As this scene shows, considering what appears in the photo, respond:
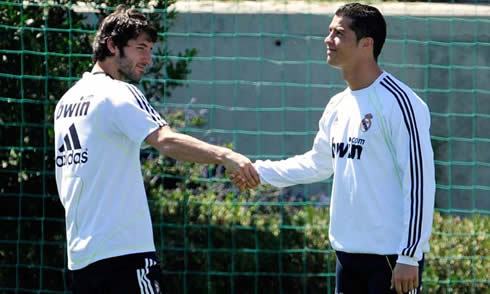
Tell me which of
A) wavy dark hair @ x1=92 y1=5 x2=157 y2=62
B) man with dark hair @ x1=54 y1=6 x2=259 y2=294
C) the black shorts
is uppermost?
wavy dark hair @ x1=92 y1=5 x2=157 y2=62

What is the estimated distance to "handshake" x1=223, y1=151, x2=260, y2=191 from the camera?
16.2 ft

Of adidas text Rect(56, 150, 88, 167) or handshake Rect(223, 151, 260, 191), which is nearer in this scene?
adidas text Rect(56, 150, 88, 167)

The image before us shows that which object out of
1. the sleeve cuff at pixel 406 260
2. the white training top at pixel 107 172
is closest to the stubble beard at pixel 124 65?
the white training top at pixel 107 172

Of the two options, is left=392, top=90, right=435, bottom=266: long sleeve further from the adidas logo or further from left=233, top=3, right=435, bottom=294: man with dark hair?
the adidas logo

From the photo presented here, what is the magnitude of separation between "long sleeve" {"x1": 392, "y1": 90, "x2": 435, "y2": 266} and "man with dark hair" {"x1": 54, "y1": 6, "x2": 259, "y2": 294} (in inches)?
33.2

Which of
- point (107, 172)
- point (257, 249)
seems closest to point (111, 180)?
point (107, 172)

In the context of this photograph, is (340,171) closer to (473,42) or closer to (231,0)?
(473,42)

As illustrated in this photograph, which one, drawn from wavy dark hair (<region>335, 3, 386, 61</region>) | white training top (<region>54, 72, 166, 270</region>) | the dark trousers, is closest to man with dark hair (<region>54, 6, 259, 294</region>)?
white training top (<region>54, 72, 166, 270</region>)

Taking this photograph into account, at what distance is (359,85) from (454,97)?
3468 mm

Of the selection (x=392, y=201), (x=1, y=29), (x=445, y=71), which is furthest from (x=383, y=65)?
(x=392, y=201)

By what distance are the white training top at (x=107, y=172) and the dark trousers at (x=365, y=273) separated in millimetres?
913

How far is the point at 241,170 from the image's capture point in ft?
16.7

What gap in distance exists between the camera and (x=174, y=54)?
8.18m

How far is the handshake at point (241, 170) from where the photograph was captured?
4.94 meters
